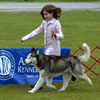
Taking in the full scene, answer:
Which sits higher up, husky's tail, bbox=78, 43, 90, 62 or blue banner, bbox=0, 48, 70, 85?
husky's tail, bbox=78, 43, 90, 62

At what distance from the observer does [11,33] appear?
59.2 feet

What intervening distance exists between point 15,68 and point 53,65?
116 cm

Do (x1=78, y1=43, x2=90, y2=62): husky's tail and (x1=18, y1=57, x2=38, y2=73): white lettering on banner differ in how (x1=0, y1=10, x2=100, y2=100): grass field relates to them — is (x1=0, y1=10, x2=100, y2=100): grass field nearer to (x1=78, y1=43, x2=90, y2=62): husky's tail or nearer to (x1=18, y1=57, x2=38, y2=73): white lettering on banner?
(x1=18, y1=57, x2=38, y2=73): white lettering on banner

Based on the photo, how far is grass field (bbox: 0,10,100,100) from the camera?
26.0ft

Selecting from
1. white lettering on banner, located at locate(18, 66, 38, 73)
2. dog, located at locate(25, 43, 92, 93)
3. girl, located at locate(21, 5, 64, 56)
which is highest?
girl, located at locate(21, 5, 64, 56)

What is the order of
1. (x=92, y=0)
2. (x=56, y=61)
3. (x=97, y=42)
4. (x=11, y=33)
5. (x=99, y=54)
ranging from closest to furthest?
(x=56, y=61) < (x=99, y=54) < (x=97, y=42) < (x=11, y=33) < (x=92, y=0)

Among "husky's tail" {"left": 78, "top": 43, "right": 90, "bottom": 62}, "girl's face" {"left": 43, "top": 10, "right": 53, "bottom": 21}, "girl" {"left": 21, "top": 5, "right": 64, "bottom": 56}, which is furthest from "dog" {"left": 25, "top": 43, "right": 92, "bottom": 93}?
"girl's face" {"left": 43, "top": 10, "right": 53, "bottom": 21}

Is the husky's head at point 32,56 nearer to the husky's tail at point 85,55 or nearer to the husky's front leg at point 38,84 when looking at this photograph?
the husky's front leg at point 38,84

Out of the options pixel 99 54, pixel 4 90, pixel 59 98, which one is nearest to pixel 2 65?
pixel 4 90

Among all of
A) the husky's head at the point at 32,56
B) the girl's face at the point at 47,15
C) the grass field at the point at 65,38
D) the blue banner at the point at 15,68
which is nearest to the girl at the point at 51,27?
the girl's face at the point at 47,15

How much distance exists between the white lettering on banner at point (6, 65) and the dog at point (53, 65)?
3.25 ft

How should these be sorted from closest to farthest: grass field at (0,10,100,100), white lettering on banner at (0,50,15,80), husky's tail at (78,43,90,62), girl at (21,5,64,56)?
grass field at (0,10,100,100) → girl at (21,5,64,56) → husky's tail at (78,43,90,62) → white lettering on banner at (0,50,15,80)

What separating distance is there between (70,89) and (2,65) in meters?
1.62

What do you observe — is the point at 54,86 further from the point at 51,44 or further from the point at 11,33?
the point at 11,33
